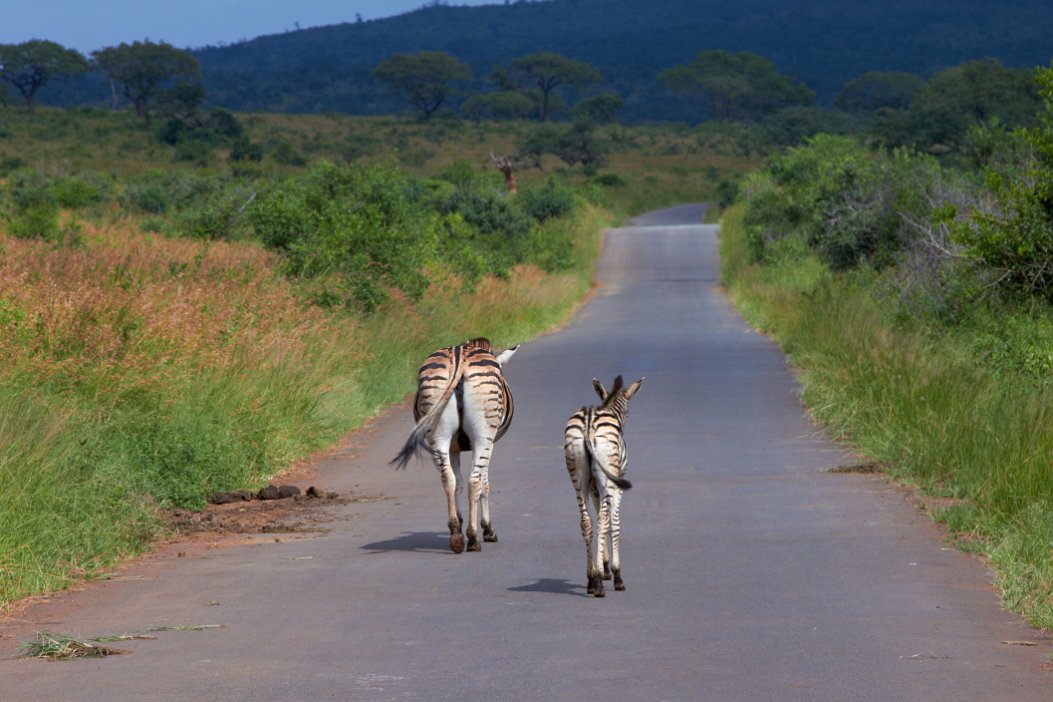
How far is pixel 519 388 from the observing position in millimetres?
22375

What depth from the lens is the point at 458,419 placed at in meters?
10.6

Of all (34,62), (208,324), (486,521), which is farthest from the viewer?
(34,62)

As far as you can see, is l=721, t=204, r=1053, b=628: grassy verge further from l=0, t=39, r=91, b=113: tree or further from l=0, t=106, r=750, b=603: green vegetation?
l=0, t=39, r=91, b=113: tree

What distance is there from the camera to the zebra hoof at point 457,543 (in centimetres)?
1045

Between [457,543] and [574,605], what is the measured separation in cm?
198

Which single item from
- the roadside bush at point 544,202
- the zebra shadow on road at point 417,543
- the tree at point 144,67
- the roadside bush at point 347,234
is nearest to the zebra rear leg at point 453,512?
the zebra shadow on road at point 417,543

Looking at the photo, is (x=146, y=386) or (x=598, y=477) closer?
(x=598, y=477)

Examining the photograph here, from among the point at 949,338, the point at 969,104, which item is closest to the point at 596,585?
the point at 949,338

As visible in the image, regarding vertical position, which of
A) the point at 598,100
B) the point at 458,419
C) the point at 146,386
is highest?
the point at 598,100

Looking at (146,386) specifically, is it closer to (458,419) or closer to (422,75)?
(458,419)

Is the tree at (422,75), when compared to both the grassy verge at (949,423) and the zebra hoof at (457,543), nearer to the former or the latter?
the grassy verge at (949,423)

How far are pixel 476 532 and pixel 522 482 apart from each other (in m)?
3.58

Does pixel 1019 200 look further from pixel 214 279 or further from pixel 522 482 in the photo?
pixel 214 279

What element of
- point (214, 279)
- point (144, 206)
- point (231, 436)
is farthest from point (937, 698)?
point (144, 206)
